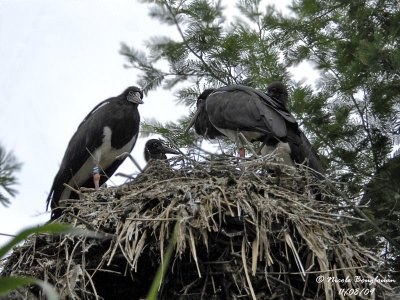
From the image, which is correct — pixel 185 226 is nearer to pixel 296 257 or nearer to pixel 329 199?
pixel 296 257

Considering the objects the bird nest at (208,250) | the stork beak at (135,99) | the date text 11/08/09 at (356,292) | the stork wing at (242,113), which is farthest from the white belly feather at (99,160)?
the date text 11/08/09 at (356,292)

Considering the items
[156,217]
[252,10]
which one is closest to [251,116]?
[252,10]

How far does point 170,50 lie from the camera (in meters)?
9.12

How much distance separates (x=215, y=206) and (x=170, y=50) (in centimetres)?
422

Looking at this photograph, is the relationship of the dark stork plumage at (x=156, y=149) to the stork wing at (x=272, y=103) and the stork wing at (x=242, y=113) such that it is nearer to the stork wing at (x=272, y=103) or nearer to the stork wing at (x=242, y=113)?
the stork wing at (x=242, y=113)

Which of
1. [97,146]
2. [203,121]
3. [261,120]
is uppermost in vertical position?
[203,121]

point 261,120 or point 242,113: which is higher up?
point 242,113

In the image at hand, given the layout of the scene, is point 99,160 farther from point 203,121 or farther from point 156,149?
point 203,121

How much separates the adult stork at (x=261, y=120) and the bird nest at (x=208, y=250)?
186cm

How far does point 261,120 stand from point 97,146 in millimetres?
1905

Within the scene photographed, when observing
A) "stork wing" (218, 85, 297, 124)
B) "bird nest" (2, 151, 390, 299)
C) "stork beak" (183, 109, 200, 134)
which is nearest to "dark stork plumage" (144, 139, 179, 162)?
"stork beak" (183, 109, 200, 134)

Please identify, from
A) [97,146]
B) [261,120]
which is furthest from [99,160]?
[261,120]

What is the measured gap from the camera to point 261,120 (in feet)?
25.5

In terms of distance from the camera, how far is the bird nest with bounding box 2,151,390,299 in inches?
200
